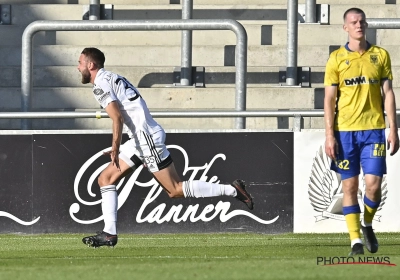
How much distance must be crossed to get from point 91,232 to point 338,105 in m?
4.87

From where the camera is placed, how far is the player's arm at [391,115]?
319 inches

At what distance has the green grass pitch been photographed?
22.6ft

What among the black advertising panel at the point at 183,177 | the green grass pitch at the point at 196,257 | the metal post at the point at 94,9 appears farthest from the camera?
the metal post at the point at 94,9

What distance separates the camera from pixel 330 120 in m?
8.09

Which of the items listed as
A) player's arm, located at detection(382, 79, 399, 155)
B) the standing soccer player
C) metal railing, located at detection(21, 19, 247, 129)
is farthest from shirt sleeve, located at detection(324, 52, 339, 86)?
metal railing, located at detection(21, 19, 247, 129)

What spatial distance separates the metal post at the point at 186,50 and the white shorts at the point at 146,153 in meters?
5.60

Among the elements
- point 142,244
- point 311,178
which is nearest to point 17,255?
point 142,244

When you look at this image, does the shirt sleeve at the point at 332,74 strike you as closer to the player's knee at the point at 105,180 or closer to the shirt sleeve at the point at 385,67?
the shirt sleeve at the point at 385,67

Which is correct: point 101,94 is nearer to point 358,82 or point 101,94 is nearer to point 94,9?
point 358,82

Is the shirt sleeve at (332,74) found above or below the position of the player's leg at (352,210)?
above

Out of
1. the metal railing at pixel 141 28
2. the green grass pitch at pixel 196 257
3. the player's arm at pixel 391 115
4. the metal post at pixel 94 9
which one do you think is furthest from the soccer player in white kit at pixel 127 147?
the metal post at pixel 94 9

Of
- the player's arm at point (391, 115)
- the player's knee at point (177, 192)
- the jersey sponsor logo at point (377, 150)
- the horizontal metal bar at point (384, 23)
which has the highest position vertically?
the horizontal metal bar at point (384, 23)

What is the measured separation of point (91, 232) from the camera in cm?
1228

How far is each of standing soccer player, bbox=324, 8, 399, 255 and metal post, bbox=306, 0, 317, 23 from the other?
8687 mm
